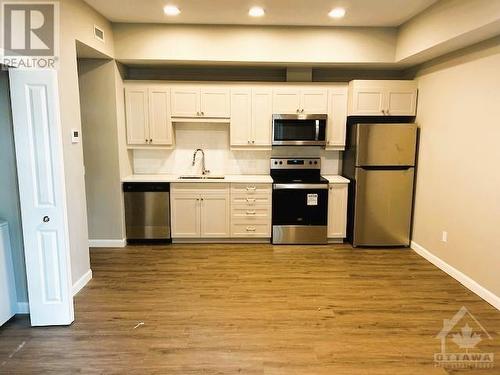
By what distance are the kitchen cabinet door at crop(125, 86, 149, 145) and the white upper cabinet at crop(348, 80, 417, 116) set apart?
2821 mm

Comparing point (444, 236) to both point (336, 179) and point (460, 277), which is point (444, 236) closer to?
point (460, 277)

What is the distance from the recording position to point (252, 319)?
2793 millimetres

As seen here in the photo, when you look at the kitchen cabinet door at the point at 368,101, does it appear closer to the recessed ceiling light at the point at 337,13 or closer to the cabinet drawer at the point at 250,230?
the recessed ceiling light at the point at 337,13

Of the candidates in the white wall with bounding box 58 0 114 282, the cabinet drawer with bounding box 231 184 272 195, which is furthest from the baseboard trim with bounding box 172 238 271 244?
the white wall with bounding box 58 0 114 282

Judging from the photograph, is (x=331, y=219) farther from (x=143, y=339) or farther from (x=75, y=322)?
(x=75, y=322)

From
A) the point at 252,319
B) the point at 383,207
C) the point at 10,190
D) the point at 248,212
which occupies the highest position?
the point at 10,190

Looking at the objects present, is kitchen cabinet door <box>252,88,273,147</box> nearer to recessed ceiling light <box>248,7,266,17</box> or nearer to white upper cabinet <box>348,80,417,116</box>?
recessed ceiling light <box>248,7,266,17</box>

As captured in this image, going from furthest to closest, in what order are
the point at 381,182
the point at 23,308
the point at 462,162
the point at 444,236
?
the point at 381,182 → the point at 444,236 → the point at 462,162 → the point at 23,308

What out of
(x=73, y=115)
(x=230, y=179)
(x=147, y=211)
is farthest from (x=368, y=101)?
(x=73, y=115)

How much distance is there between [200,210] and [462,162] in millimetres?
3197

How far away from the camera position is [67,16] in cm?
306

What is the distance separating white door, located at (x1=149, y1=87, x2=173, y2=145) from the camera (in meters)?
4.48

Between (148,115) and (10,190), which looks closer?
(10,190)

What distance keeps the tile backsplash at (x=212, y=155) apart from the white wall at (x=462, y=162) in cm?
139
